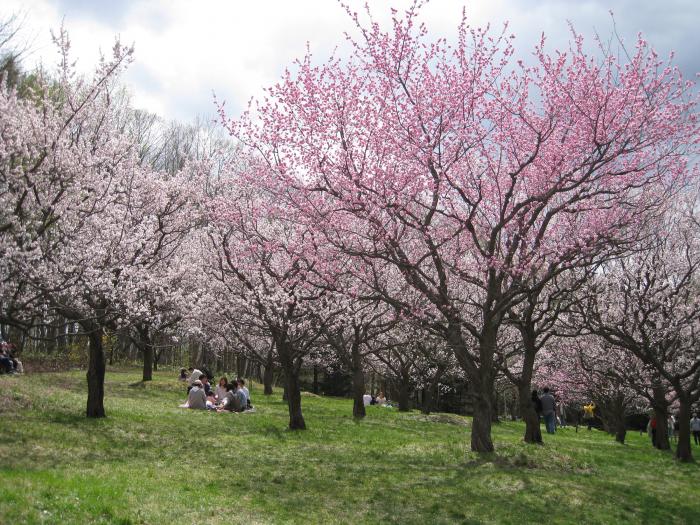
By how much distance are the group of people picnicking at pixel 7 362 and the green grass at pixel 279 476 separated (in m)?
4.26

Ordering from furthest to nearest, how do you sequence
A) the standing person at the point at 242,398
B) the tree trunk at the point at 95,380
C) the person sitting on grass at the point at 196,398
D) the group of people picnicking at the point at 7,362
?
the group of people picnicking at the point at 7,362
the standing person at the point at 242,398
the person sitting on grass at the point at 196,398
the tree trunk at the point at 95,380

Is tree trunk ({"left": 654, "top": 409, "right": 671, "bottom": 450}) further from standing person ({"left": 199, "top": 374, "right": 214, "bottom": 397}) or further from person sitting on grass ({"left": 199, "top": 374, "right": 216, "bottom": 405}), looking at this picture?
standing person ({"left": 199, "top": 374, "right": 214, "bottom": 397})

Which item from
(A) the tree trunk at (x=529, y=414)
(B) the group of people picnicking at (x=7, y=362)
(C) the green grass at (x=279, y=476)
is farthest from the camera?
(B) the group of people picnicking at (x=7, y=362)

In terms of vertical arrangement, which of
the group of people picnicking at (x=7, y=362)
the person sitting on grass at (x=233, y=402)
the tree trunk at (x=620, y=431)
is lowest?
the tree trunk at (x=620, y=431)

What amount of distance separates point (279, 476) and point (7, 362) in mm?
15525

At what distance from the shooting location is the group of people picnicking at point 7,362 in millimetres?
21453

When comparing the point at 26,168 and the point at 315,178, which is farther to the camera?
the point at 315,178

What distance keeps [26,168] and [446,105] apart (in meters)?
8.38

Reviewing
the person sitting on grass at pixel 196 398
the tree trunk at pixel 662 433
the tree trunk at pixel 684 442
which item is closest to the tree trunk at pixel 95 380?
the person sitting on grass at pixel 196 398

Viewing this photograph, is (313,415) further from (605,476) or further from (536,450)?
(605,476)

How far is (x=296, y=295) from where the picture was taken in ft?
51.3

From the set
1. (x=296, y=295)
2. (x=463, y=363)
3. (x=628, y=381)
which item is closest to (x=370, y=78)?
(x=296, y=295)

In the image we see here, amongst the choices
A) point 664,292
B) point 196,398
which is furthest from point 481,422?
point 196,398

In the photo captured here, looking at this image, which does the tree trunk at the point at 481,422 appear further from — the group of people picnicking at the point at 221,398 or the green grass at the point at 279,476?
the group of people picnicking at the point at 221,398
